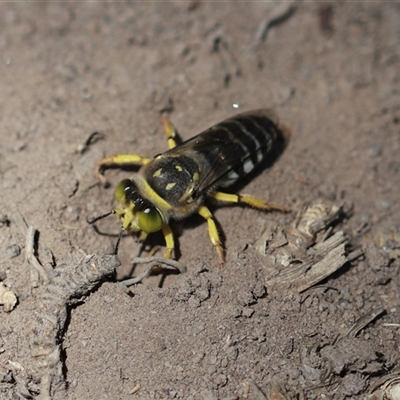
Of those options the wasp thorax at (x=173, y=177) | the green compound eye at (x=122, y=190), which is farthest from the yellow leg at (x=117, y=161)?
the green compound eye at (x=122, y=190)

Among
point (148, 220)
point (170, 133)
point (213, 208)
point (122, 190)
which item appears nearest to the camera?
point (148, 220)

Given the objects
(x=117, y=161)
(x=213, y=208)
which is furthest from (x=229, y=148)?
(x=117, y=161)

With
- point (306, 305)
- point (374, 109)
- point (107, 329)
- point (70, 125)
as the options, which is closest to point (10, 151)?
point (70, 125)

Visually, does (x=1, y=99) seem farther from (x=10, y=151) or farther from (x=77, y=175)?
(x=77, y=175)

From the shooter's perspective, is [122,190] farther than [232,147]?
No

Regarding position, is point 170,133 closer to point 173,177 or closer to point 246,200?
point 173,177

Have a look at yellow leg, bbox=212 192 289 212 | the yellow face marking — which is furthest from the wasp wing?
the yellow face marking

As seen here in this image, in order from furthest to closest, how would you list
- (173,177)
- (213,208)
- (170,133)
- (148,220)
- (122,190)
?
(170,133)
(213,208)
(173,177)
(122,190)
(148,220)

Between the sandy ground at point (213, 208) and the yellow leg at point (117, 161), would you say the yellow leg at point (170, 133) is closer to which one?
the sandy ground at point (213, 208)
